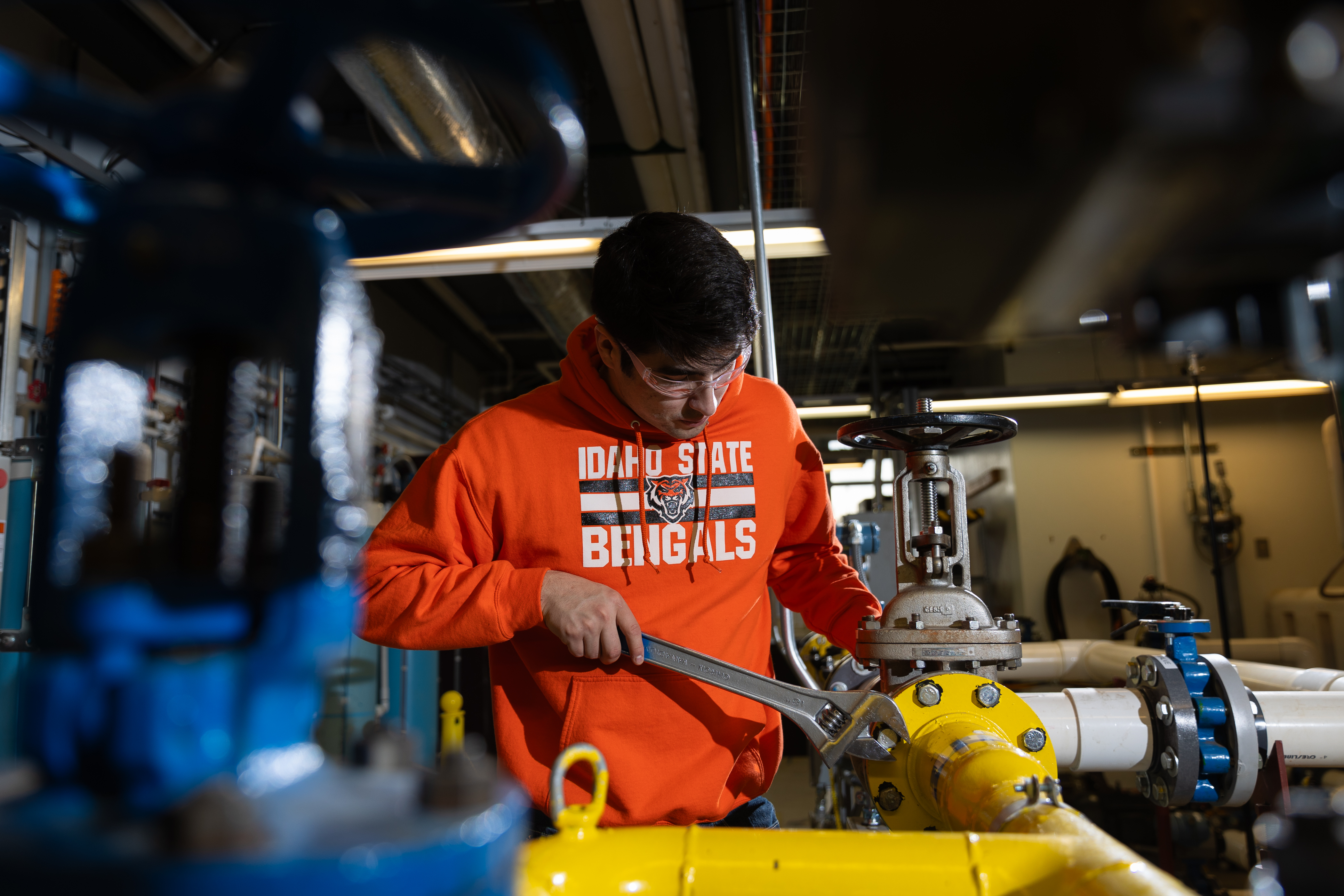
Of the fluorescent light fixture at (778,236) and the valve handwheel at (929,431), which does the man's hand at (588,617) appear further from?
the fluorescent light fixture at (778,236)

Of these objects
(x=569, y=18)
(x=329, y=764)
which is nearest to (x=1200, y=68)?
(x=329, y=764)

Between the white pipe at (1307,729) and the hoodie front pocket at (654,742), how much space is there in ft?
2.76

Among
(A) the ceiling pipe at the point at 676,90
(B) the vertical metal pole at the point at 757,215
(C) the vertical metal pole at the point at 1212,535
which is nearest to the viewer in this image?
(B) the vertical metal pole at the point at 757,215

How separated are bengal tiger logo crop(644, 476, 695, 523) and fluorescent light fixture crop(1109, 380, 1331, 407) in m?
4.12

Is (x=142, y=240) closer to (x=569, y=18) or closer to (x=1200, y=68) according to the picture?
(x=1200, y=68)

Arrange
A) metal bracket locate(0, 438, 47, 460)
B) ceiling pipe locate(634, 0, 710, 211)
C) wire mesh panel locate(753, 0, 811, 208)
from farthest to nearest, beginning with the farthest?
1. metal bracket locate(0, 438, 47, 460)
2. ceiling pipe locate(634, 0, 710, 211)
3. wire mesh panel locate(753, 0, 811, 208)

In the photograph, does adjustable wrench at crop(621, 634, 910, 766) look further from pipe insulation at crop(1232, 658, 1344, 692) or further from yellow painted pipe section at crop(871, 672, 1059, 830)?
pipe insulation at crop(1232, 658, 1344, 692)

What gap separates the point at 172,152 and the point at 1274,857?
0.55 metres

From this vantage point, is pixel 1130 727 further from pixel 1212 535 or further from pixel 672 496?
pixel 1212 535

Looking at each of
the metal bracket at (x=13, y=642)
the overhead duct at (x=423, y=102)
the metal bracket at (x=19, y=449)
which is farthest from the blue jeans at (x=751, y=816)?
the metal bracket at (x=19, y=449)

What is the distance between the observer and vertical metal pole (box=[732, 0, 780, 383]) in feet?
6.07

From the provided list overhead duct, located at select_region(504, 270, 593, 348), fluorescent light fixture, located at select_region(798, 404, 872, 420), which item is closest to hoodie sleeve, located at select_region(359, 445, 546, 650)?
overhead duct, located at select_region(504, 270, 593, 348)

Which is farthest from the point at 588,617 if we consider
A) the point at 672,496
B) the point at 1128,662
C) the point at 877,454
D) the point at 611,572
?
the point at 877,454

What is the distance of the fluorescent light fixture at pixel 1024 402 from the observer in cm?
467
